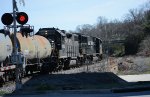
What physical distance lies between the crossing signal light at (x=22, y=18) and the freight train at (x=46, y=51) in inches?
25.8

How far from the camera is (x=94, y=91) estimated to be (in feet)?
55.1

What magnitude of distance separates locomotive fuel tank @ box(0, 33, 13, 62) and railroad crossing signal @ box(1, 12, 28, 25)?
19.3 feet

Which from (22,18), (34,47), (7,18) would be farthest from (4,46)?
(22,18)

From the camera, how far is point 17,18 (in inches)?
722

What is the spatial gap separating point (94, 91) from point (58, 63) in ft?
69.6

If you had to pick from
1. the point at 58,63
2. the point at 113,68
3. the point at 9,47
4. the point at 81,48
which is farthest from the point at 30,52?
the point at 81,48

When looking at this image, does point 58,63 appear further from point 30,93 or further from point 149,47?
point 149,47

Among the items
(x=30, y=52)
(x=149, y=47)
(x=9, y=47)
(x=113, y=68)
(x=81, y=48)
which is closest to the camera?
(x=9, y=47)

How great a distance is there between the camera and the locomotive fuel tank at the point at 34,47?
27594 mm

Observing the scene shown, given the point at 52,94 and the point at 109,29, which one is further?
the point at 109,29

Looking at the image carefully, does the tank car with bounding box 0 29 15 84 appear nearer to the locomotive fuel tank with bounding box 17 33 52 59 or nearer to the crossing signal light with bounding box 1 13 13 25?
the locomotive fuel tank with bounding box 17 33 52 59

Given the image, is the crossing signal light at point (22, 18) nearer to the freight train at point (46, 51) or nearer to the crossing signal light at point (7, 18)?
the crossing signal light at point (7, 18)

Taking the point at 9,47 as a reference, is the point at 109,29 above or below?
above

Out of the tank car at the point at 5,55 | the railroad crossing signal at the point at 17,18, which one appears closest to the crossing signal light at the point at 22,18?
the railroad crossing signal at the point at 17,18
